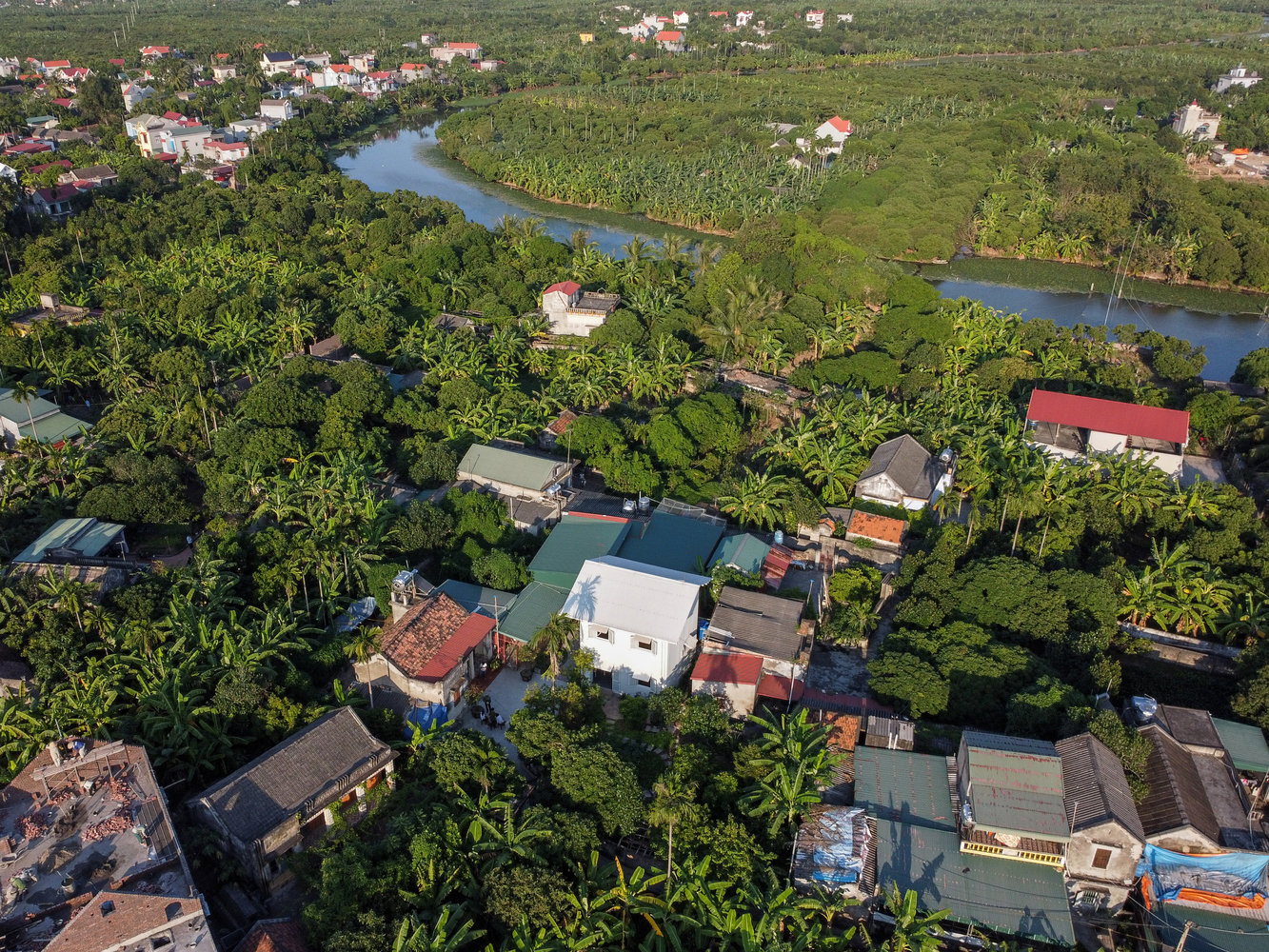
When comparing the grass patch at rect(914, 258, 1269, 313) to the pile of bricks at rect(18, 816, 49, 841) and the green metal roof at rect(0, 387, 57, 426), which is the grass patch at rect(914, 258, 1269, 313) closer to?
the green metal roof at rect(0, 387, 57, 426)

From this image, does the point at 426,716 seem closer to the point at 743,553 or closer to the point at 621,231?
the point at 743,553

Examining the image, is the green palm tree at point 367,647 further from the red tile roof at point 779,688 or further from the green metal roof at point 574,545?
the red tile roof at point 779,688

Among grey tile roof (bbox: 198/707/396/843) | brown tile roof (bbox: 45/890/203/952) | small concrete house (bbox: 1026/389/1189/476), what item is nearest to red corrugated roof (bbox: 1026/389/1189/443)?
small concrete house (bbox: 1026/389/1189/476)

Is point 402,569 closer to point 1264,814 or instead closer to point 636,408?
point 636,408

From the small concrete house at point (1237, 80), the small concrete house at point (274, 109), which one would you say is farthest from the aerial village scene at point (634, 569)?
the small concrete house at point (1237, 80)

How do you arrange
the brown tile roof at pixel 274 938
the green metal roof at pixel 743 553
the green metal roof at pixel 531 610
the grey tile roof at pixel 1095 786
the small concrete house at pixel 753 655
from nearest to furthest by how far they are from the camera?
the brown tile roof at pixel 274 938, the grey tile roof at pixel 1095 786, the small concrete house at pixel 753 655, the green metal roof at pixel 531 610, the green metal roof at pixel 743 553

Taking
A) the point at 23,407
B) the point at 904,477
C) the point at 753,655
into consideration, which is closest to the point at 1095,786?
the point at 753,655
